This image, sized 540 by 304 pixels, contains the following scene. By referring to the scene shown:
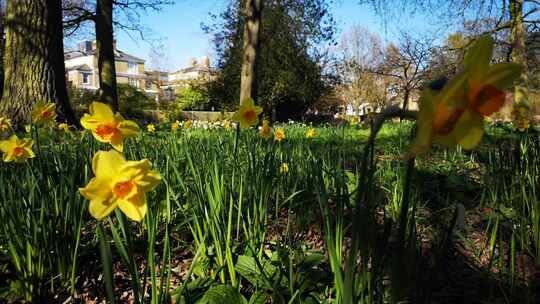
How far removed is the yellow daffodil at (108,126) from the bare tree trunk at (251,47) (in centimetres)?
699

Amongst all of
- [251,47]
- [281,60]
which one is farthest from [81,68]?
[251,47]

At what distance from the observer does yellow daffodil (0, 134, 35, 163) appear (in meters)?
1.65

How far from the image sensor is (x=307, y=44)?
19000 mm

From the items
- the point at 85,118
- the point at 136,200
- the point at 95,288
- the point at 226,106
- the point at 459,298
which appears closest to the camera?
→ the point at 136,200

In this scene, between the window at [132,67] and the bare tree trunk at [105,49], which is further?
the window at [132,67]

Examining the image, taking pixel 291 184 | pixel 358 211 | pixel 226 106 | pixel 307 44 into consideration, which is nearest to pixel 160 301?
pixel 358 211

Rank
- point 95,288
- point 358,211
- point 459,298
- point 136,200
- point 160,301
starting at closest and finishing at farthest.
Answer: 1. point 358,211
2. point 136,200
3. point 160,301
4. point 459,298
5. point 95,288

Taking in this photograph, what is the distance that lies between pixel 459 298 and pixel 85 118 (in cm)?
141

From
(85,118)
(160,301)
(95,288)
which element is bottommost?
(95,288)

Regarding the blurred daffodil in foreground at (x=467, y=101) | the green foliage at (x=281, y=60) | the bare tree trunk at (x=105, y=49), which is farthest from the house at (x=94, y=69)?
the blurred daffodil in foreground at (x=467, y=101)

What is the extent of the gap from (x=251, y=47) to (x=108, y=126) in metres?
7.73

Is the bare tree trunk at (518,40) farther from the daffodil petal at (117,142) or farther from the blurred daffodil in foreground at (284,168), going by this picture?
the daffodil petal at (117,142)

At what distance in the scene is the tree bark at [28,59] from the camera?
5492 mm

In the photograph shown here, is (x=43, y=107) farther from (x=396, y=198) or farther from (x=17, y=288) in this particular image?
(x=396, y=198)
